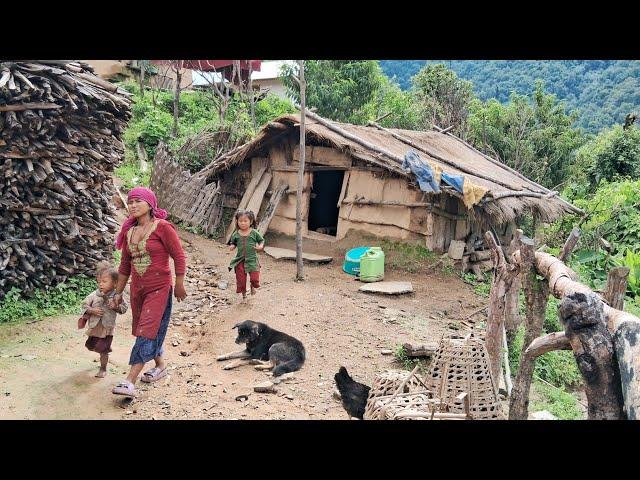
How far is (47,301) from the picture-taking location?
5590 mm

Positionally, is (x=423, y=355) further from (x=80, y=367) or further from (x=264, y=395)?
(x=80, y=367)

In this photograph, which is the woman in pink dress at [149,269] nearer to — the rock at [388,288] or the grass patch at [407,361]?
the grass patch at [407,361]

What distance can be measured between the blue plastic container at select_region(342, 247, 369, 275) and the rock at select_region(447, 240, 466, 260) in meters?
1.38

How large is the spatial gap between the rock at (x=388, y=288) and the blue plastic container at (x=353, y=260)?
0.59m

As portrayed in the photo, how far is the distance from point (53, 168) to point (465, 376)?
4.52 metres

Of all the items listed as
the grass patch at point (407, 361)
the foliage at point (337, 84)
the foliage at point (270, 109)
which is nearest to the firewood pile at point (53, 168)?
the grass patch at point (407, 361)

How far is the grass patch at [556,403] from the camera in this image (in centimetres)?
520

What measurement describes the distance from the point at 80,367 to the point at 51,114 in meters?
2.61

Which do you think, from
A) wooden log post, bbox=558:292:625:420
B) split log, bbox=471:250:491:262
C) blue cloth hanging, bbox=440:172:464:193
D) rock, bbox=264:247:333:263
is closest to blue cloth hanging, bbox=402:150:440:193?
blue cloth hanging, bbox=440:172:464:193

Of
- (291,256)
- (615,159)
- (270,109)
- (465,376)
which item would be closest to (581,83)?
(615,159)

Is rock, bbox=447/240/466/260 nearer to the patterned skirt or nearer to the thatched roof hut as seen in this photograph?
the thatched roof hut

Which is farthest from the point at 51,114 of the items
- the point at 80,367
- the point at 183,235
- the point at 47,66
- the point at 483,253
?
the point at 483,253

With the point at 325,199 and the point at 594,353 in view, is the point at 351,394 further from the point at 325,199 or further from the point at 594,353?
the point at 325,199

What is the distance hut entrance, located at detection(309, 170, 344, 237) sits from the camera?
11523 millimetres
